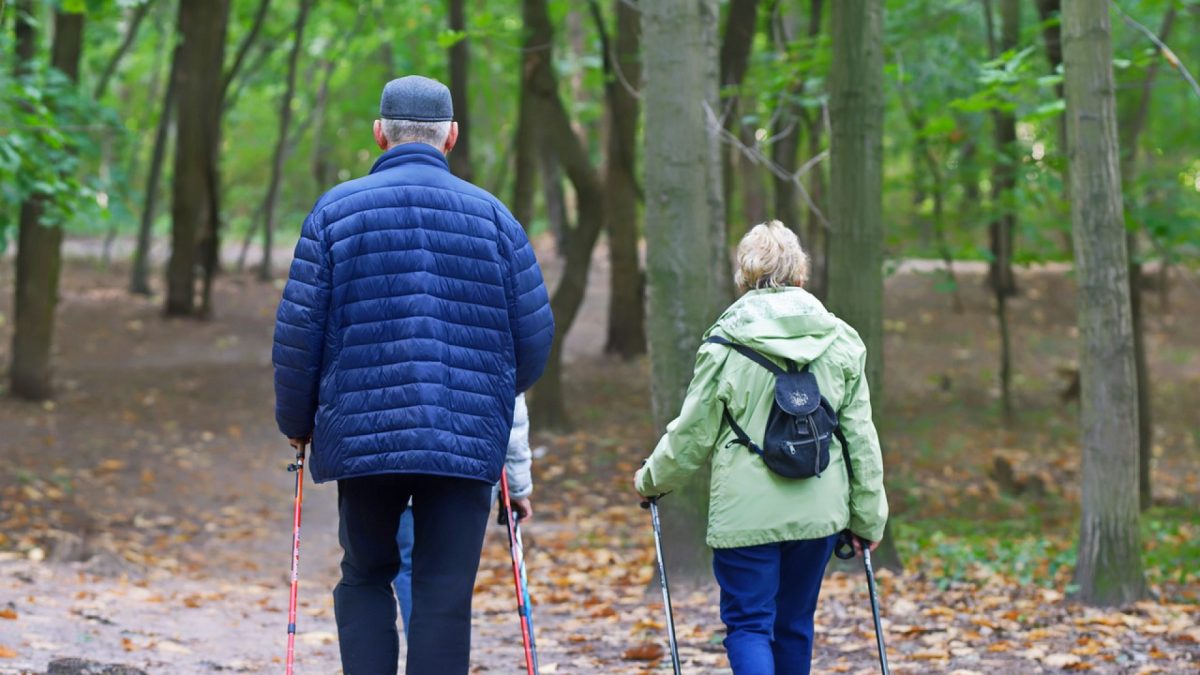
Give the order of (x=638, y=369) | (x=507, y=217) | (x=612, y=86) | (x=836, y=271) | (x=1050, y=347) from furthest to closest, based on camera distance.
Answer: (x=1050, y=347) < (x=638, y=369) < (x=612, y=86) < (x=836, y=271) < (x=507, y=217)

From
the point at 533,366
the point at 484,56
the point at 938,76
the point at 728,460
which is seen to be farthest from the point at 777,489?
the point at 484,56

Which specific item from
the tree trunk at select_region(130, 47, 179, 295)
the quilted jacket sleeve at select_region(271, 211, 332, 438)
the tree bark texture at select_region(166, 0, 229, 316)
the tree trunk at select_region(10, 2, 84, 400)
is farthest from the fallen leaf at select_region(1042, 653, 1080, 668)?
the tree trunk at select_region(130, 47, 179, 295)

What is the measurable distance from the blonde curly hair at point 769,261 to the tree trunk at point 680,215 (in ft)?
9.47

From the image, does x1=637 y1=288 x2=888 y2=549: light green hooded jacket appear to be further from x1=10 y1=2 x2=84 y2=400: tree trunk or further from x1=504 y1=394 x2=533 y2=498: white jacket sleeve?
x1=10 y1=2 x2=84 y2=400: tree trunk

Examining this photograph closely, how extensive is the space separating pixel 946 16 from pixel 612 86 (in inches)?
158

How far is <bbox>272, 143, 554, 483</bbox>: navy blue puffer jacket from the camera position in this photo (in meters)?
3.67

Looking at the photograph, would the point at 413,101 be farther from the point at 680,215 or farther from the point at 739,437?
the point at 680,215

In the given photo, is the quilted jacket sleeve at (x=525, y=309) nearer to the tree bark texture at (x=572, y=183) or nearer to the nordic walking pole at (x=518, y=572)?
the nordic walking pole at (x=518, y=572)

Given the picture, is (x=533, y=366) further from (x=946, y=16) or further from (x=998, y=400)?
(x=998, y=400)

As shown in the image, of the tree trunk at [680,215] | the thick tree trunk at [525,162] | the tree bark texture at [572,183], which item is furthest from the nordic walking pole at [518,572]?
the thick tree trunk at [525,162]

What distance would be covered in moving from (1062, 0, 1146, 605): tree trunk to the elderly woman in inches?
123

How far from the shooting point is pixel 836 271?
24.8ft

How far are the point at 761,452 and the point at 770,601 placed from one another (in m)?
0.50

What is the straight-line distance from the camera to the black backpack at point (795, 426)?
3918 mm
